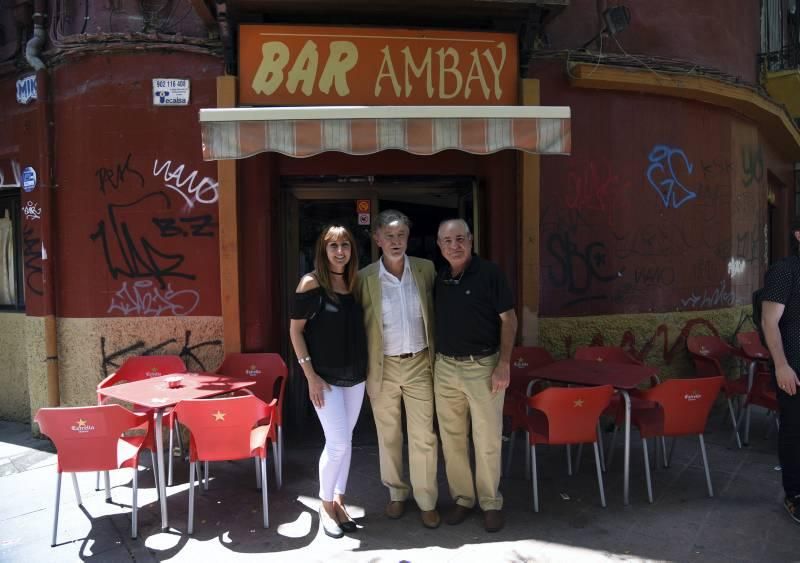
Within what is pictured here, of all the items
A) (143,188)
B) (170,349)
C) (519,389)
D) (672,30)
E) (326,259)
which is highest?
(672,30)

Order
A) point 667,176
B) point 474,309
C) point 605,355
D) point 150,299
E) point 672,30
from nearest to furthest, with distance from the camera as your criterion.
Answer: point 474,309 < point 605,355 < point 150,299 < point 667,176 < point 672,30

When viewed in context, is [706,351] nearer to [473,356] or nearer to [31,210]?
[473,356]

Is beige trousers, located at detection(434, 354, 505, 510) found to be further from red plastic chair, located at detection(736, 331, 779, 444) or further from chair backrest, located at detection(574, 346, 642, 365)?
red plastic chair, located at detection(736, 331, 779, 444)

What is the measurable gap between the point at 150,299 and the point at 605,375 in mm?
3898

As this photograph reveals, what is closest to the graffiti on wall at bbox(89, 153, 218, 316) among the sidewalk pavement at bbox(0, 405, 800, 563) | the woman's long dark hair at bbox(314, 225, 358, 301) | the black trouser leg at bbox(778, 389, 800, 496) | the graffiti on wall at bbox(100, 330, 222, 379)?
the graffiti on wall at bbox(100, 330, 222, 379)

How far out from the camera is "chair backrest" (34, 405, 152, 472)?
11.3ft

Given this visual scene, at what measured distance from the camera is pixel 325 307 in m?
3.55

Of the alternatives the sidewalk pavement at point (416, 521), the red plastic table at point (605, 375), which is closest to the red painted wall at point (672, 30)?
the red plastic table at point (605, 375)

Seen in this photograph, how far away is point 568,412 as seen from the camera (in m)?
3.83

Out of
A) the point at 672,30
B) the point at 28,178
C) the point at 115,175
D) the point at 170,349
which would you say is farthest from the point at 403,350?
the point at 672,30

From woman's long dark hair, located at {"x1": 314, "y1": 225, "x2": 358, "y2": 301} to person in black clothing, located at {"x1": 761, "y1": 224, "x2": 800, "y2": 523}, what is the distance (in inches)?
101

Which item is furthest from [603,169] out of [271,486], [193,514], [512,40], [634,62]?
[193,514]

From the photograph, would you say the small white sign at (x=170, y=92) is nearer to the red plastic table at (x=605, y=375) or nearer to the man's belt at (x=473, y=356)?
the man's belt at (x=473, y=356)

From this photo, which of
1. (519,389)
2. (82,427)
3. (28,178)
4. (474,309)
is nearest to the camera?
(82,427)
